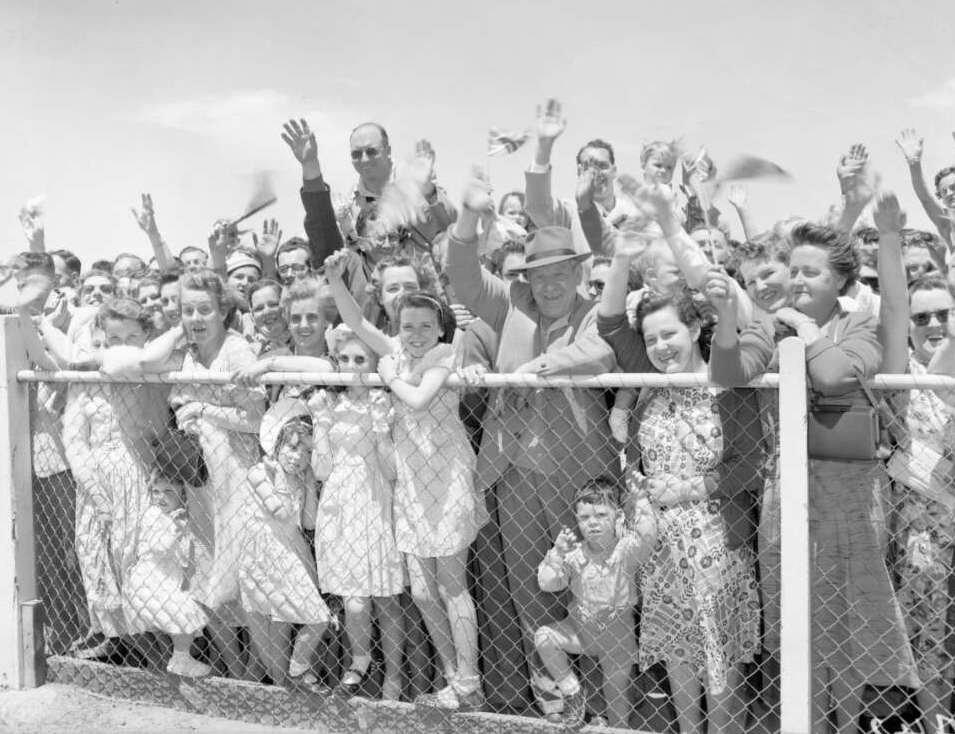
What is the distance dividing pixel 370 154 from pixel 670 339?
246cm

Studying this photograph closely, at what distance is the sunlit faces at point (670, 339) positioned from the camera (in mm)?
3533

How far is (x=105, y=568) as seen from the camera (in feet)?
15.0

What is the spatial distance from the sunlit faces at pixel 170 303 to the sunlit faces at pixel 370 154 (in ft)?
3.83

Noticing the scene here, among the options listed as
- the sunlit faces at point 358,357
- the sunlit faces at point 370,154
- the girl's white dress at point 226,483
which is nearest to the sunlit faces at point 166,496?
the girl's white dress at point 226,483

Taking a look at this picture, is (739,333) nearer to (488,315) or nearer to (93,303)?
(488,315)

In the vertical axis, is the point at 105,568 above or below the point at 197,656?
above

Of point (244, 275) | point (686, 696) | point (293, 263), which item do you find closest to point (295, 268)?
point (293, 263)

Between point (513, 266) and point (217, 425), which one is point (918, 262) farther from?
point (217, 425)

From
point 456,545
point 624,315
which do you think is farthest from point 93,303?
point 624,315

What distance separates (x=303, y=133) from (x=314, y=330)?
1357 millimetres

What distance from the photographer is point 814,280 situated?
3.53m

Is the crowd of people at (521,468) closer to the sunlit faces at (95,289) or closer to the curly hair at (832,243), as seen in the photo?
the curly hair at (832,243)

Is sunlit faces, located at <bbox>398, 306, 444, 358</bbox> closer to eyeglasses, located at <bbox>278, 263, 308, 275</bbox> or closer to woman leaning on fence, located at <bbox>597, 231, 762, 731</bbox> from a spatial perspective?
woman leaning on fence, located at <bbox>597, 231, 762, 731</bbox>

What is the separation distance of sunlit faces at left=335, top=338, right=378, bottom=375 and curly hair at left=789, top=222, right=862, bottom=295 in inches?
67.0
